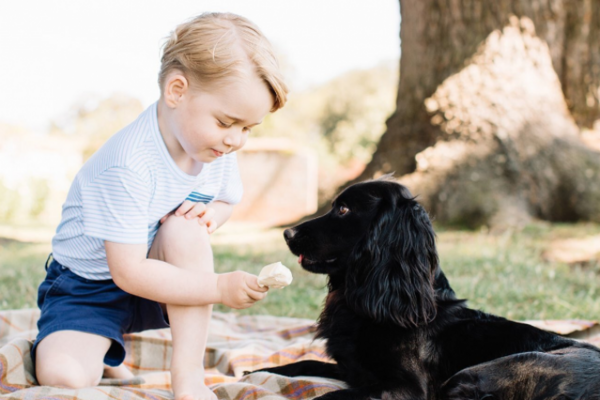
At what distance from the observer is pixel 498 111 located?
19.8ft

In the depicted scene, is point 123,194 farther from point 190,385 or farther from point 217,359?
point 217,359

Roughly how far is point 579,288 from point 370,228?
7.89 ft

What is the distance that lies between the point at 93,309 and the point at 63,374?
289mm

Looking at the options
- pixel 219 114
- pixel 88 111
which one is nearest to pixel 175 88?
pixel 219 114

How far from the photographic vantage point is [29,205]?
44.7 feet

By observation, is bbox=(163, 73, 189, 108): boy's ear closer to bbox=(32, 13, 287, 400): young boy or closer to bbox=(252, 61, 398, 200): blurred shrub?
bbox=(32, 13, 287, 400): young boy

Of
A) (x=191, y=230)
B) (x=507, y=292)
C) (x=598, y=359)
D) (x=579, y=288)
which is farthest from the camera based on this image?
(x=579, y=288)

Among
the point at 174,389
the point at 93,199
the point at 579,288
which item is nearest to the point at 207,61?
the point at 93,199

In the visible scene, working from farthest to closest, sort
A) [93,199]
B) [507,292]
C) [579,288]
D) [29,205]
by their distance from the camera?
1. [29,205]
2. [579,288]
3. [507,292]
4. [93,199]

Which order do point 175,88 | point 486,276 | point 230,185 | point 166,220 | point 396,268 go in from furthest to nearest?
point 486,276, point 230,185, point 166,220, point 396,268, point 175,88

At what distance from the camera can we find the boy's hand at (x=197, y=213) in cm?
232

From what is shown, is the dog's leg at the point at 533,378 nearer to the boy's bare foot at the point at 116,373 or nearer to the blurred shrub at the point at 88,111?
the boy's bare foot at the point at 116,373

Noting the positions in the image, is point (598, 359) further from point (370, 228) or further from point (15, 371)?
point (15, 371)

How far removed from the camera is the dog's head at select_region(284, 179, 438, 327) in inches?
82.7
